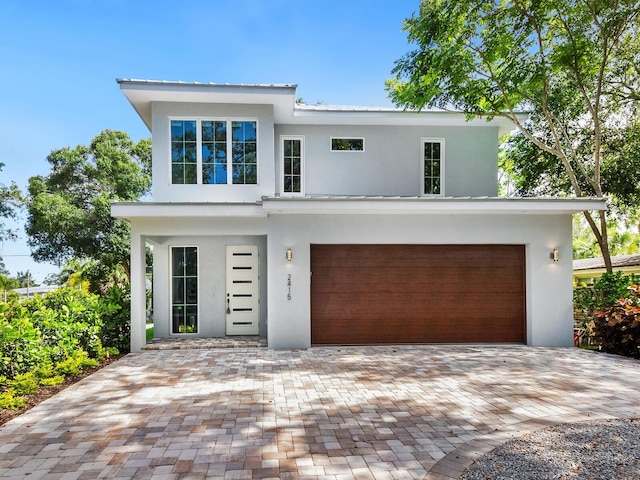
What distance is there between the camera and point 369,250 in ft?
33.5

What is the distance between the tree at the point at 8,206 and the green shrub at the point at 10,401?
64.6 ft

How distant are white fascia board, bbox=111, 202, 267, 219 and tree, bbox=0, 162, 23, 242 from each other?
646 inches

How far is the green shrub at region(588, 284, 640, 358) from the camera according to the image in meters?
8.91

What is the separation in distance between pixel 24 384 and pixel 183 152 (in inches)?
242

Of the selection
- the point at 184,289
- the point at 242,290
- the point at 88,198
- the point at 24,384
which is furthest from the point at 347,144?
the point at 88,198

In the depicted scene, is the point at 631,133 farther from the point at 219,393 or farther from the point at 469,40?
the point at 219,393

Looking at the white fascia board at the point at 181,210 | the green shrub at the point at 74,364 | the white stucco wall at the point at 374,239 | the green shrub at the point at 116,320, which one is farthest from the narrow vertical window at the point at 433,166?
the green shrub at the point at 74,364

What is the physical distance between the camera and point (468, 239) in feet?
33.2

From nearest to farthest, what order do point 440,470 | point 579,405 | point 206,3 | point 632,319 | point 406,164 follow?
point 440,470
point 579,405
point 632,319
point 406,164
point 206,3

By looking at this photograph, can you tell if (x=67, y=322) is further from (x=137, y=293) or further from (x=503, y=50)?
(x=503, y=50)

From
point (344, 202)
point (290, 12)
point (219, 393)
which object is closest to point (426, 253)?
point (344, 202)

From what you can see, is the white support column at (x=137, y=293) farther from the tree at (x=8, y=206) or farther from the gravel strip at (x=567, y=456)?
the tree at (x=8, y=206)

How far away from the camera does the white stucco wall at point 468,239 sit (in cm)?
980

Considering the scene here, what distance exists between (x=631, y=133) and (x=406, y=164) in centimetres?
851
